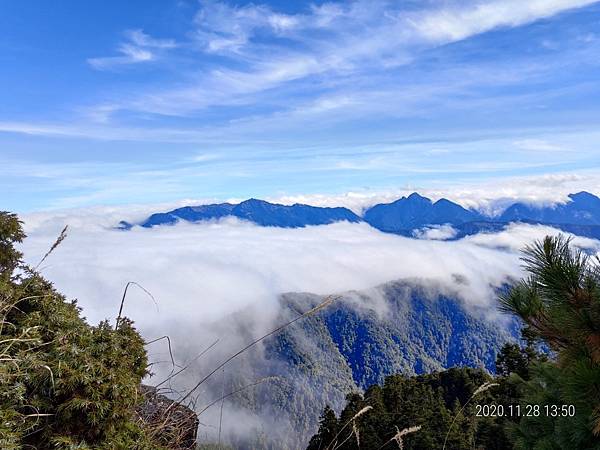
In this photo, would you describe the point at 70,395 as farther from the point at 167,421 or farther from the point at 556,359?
the point at 556,359

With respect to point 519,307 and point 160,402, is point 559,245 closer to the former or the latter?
point 519,307

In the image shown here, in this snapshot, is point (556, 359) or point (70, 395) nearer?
point (70, 395)

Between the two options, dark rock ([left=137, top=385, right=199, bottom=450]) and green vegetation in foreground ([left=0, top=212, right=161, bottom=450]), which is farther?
dark rock ([left=137, top=385, right=199, bottom=450])

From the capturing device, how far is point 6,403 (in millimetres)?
3211

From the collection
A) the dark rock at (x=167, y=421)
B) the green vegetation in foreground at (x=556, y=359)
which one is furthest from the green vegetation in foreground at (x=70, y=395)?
the green vegetation in foreground at (x=556, y=359)

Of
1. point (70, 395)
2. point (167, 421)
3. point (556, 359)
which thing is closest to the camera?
point (70, 395)

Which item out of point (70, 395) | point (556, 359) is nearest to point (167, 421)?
point (70, 395)

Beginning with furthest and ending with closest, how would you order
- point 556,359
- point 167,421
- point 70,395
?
point 556,359
point 167,421
point 70,395

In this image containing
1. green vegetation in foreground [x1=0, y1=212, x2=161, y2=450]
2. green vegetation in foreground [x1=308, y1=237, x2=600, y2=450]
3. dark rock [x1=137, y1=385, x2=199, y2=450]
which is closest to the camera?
green vegetation in foreground [x1=0, y1=212, x2=161, y2=450]

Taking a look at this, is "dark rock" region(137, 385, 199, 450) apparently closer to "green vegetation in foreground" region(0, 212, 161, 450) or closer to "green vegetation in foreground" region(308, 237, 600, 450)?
"green vegetation in foreground" region(0, 212, 161, 450)

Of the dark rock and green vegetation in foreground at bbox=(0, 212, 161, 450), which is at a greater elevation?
green vegetation in foreground at bbox=(0, 212, 161, 450)

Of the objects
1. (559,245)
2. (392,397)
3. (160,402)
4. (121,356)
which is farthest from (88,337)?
(392,397)

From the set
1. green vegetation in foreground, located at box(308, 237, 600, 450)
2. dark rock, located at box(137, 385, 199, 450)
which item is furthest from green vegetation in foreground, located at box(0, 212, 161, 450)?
green vegetation in foreground, located at box(308, 237, 600, 450)

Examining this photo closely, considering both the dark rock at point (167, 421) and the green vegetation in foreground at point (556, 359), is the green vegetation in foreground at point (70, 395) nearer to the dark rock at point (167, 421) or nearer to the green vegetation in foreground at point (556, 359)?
the dark rock at point (167, 421)
